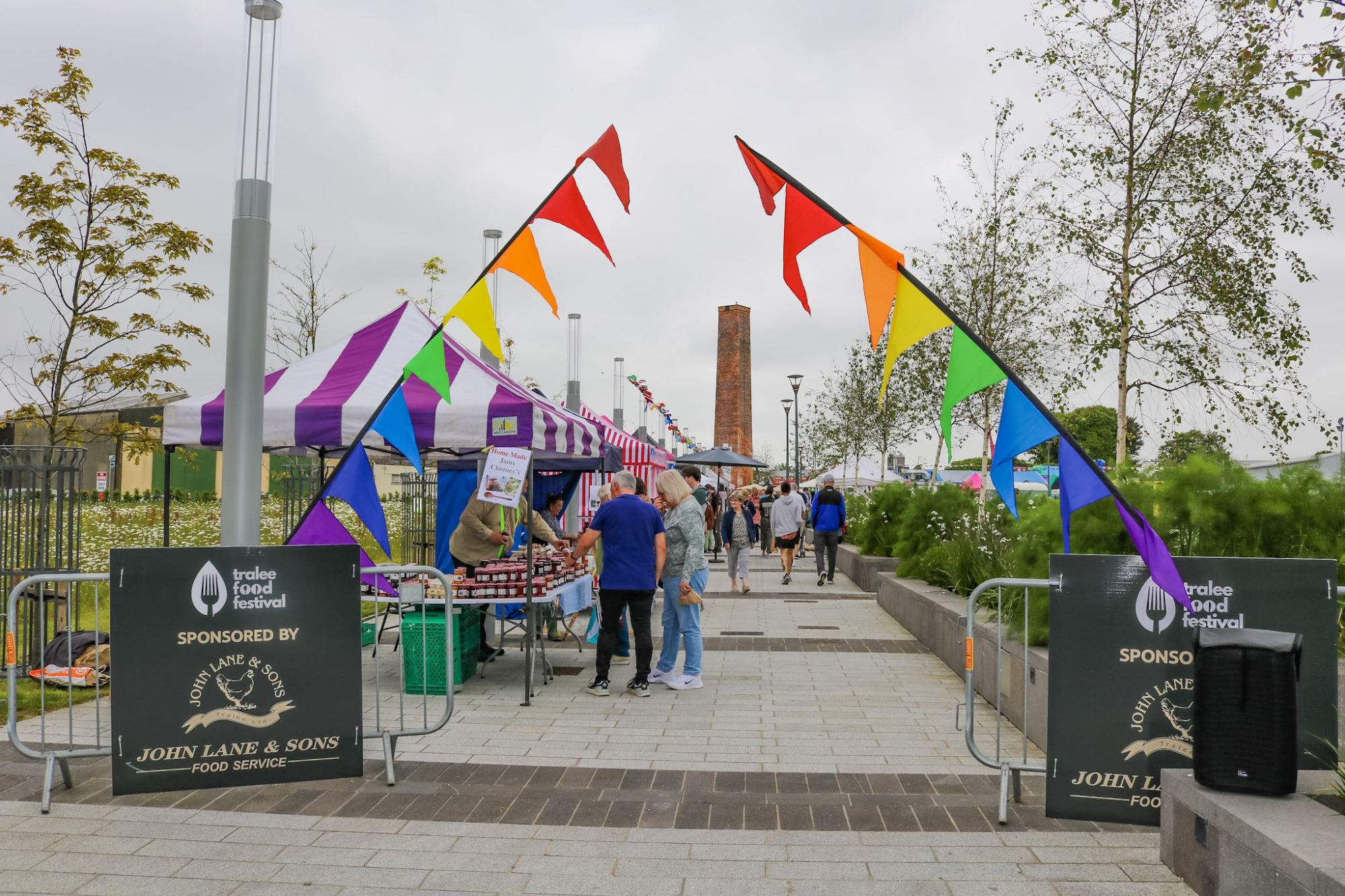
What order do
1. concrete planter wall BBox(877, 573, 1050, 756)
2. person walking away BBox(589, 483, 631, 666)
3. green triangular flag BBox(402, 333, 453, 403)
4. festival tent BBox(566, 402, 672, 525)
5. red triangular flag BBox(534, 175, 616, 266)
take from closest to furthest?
green triangular flag BBox(402, 333, 453, 403)
concrete planter wall BBox(877, 573, 1050, 756)
red triangular flag BBox(534, 175, 616, 266)
person walking away BBox(589, 483, 631, 666)
festival tent BBox(566, 402, 672, 525)

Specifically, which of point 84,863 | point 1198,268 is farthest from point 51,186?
point 1198,268

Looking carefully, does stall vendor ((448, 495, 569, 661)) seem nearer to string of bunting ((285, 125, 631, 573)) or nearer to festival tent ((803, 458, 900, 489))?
string of bunting ((285, 125, 631, 573))

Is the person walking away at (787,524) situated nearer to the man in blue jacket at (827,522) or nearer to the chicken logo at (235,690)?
the man in blue jacket at (827,522)

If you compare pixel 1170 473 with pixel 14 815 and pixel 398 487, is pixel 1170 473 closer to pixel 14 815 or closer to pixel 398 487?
pixel 14 815

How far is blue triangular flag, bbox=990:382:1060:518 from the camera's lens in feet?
14.5

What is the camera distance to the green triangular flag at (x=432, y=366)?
6.21 meters

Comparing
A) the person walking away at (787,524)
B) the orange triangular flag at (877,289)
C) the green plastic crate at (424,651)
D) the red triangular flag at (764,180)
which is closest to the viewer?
the orange triangular flag at (877,289)

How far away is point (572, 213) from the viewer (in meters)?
6.72

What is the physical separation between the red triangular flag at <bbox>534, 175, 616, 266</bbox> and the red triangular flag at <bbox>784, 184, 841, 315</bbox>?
191 centimetres

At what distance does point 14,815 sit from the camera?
4.81 meters

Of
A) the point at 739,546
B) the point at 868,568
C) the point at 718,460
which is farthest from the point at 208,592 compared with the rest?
the point at 718,460

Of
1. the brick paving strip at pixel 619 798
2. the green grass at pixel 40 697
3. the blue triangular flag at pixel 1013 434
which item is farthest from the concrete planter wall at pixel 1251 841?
the green grass at pixel 40 697

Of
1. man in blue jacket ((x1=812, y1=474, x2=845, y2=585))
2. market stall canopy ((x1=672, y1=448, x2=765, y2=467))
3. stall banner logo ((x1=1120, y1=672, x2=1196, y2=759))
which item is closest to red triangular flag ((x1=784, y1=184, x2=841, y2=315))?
stall banner logo ((x1=1120, y1=672, x2=1196, y2=759))

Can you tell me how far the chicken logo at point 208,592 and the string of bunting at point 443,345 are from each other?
1.17m
